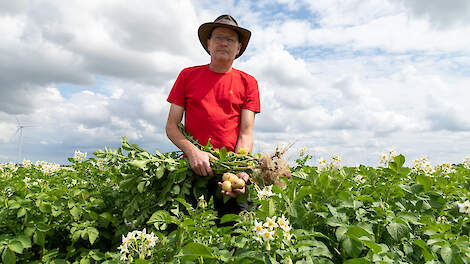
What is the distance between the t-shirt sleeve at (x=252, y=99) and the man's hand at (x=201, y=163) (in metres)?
0.93

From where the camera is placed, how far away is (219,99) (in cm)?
372

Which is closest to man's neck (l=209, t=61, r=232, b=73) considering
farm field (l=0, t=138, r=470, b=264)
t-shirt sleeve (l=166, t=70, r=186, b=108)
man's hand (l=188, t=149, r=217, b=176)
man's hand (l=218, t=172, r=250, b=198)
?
t-shirt sleeve (l=166, t=70, r=186, b=108)

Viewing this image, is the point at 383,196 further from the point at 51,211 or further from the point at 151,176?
the point at 51,211

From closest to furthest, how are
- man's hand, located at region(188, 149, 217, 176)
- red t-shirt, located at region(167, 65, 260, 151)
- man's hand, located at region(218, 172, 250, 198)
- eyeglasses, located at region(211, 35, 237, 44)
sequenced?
man's hand, located at region(218, 172, 250, 198) → man's hand, located at region(188, 149, 217, 176) → red t-shirt, located at region(167, 65, 260, 151) → eyeglasses, located at region(211, 35, 237, 44)

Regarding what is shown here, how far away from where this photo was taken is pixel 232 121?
3.74 meters

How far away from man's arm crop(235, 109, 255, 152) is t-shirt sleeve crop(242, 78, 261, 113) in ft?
0.16

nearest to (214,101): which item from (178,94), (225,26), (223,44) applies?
(178,94)

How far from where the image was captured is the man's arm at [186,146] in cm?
309

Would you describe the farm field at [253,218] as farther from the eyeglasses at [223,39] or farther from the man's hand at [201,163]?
the eyeglasses at [223,39]

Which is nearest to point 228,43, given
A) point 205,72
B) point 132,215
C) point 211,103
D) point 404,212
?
point 205,72

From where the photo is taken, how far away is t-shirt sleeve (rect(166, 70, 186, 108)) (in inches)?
150

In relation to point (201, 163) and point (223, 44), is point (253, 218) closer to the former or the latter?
point (201, 163)

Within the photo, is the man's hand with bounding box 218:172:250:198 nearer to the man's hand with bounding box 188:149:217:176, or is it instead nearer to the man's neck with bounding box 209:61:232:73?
the man's hand with bounding box 188:149:217:176

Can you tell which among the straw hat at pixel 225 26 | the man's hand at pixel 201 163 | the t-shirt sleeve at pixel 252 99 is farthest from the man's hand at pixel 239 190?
the straw hat at pixel 225 26
